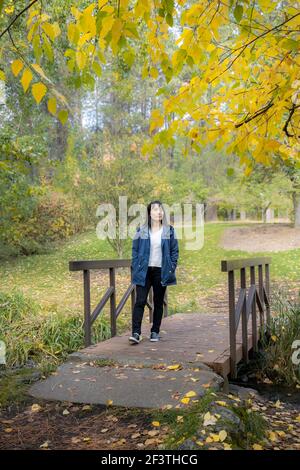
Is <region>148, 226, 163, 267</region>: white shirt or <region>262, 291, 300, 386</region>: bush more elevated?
<region>148, 226, 163, 267</region>: white shirt

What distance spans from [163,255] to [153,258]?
15 centimetres

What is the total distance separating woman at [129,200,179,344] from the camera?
5.96 metres

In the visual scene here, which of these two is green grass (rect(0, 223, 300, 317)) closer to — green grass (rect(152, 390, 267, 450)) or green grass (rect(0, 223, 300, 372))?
green grass (rect(0, 223, 300, 372))

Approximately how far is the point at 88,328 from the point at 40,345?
104 cm

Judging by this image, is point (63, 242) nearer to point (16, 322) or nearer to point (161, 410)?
point (16, 322)

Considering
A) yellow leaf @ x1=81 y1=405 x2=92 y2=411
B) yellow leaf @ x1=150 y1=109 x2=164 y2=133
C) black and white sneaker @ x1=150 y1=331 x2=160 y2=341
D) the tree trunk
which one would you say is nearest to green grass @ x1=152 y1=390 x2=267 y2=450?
yellow leaf @ x1=81 y1=405 x2=92 y2=411

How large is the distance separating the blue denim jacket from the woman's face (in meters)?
0.16

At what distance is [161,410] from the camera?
407cm

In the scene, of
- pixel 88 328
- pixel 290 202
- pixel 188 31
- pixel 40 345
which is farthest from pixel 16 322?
pixel 290 202

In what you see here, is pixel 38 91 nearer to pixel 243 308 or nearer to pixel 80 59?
pixel 80 59

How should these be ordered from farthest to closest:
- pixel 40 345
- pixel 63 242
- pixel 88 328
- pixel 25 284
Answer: pixel 63 242 < pixel 25 284 < pixel 40 345 < pixel 88 328

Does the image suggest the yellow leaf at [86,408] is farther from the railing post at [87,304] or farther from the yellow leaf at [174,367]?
the railing post at [87,304]

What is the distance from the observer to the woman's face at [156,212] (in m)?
6.05

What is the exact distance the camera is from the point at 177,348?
19.2 ft
